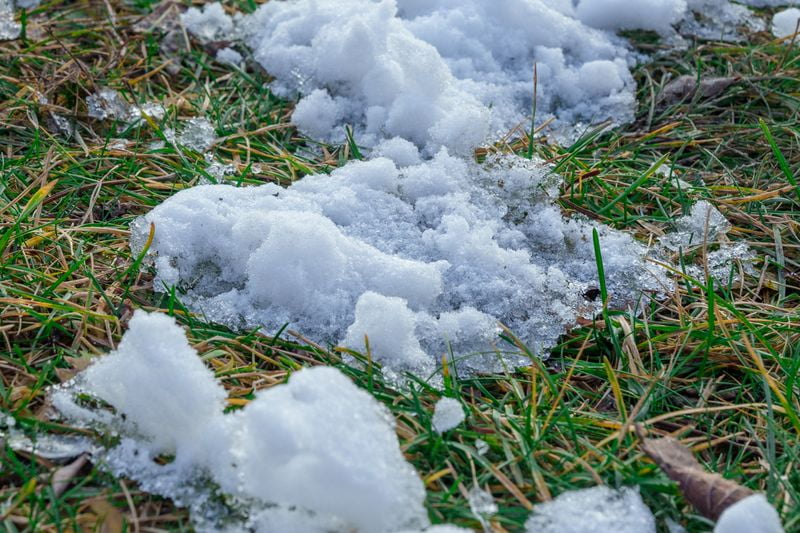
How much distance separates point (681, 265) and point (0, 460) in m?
1.62

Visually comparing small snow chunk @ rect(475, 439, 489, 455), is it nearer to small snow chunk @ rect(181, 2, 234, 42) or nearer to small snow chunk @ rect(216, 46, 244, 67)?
small snow chunk @ rect(216, 46, 244, 67)

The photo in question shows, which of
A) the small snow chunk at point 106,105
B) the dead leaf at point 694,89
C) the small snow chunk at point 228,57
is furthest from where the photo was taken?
the small snow chunk at point 228,57

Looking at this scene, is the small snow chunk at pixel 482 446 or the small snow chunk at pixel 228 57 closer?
the small snow chunk at pixel 482 446

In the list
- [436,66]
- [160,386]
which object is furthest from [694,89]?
[160,386]

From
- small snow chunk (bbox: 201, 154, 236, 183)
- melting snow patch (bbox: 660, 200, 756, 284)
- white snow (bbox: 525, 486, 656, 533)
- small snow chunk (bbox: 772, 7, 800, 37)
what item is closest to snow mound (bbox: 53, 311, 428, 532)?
white snow (bbox: 525, 486, 656, 533)

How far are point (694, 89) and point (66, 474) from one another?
2270 mm

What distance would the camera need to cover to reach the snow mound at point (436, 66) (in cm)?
224

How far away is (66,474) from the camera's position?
1333 mm

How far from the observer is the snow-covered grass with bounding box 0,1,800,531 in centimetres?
140

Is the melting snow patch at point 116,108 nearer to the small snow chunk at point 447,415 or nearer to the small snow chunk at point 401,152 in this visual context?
the small snow chunk at point 401,152

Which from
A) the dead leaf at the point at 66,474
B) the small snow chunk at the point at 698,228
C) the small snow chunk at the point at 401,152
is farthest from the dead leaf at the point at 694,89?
the dead leaf at the point at 66,474

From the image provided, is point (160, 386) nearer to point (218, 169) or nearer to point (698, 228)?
point (218, 169)

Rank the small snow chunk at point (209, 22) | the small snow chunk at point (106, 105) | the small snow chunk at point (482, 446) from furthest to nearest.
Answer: the small snow chunk at point (209, 22) < the small snow chunk at point (106, 105) < the small snow chunk at point (482, 446)

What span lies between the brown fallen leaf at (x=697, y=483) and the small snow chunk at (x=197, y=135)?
156 cm
